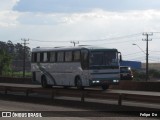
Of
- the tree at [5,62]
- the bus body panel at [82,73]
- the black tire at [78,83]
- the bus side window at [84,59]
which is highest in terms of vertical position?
the bus side window at [84,59]

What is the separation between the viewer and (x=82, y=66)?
33250 mm

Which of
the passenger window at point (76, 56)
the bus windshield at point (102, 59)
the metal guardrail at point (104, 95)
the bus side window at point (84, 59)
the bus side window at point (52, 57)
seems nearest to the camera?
the metal guardrail at point (104, 95)

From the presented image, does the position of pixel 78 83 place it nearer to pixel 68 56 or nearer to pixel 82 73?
pixel 82 73

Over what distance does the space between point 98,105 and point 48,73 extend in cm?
1612

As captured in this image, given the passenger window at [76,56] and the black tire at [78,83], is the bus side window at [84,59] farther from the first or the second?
the black tire at [78,83]

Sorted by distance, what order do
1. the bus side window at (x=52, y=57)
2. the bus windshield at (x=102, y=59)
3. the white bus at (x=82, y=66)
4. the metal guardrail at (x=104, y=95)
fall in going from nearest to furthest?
the metal guardrail at (x=104, y=95) < the bus windshield at (x=102, y=59) < the white bus at (x=82, y=66) < the bus side window at (x=52, y=57)

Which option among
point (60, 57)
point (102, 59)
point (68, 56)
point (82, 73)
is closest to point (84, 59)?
point (82, 73)

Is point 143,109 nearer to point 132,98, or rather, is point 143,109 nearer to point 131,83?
point 132,98

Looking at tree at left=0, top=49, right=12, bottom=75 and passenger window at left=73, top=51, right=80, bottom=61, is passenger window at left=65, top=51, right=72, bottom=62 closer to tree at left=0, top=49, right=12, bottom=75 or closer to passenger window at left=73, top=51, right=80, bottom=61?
passenger window at left=73, top=51, right=80, bottom=61

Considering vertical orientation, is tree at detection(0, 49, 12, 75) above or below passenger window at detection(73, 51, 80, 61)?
below

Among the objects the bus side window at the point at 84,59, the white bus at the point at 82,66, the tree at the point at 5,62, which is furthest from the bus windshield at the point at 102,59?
the tree at the point at 5,62

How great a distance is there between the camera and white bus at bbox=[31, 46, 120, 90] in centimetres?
3262

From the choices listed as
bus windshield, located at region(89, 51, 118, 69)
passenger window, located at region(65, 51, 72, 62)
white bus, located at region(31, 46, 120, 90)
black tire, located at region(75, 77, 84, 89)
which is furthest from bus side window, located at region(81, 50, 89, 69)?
passenger window, located at region(65, 51, 72, 62)

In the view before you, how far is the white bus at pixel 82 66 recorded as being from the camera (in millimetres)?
32625
